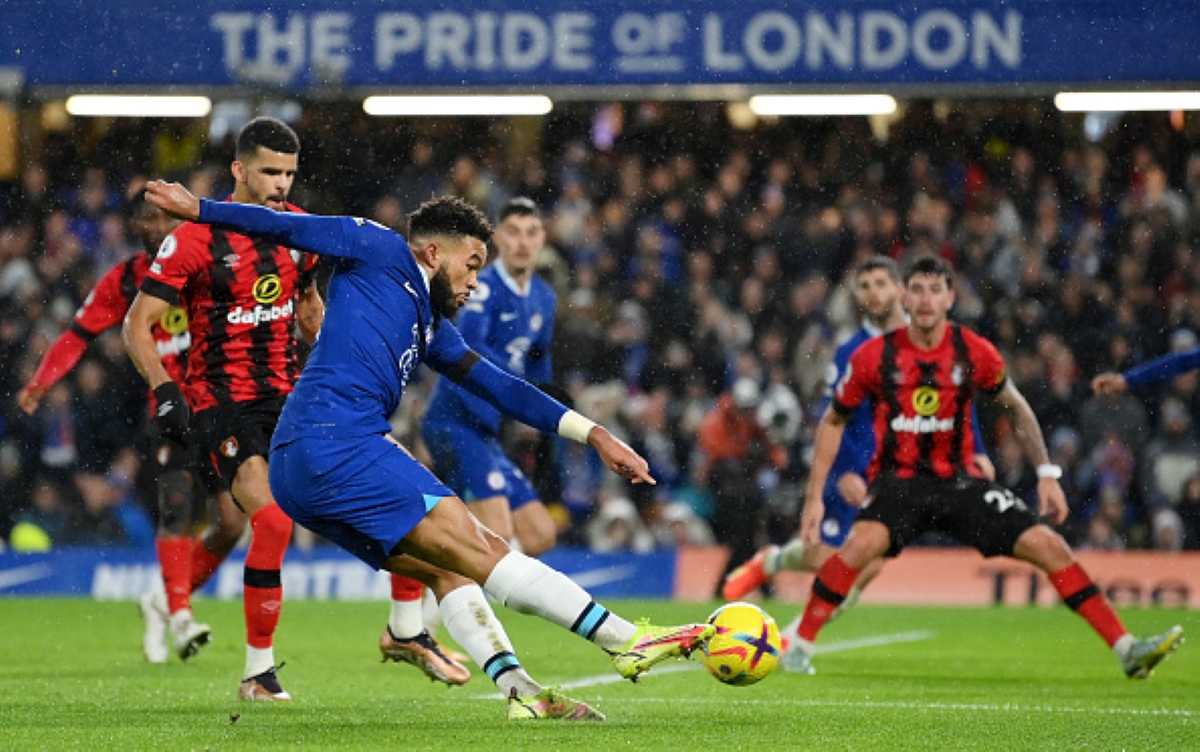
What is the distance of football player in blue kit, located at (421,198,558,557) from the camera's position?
9.28m

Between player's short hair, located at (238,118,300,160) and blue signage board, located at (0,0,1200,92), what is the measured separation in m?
6.01

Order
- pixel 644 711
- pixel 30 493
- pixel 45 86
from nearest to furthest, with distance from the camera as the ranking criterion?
pixel 644 711, pixel 45 86, pixel 30 493

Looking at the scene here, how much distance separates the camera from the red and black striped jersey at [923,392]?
8883 millimetres

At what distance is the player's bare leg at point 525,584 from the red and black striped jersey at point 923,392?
337cm

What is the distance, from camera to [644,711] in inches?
259

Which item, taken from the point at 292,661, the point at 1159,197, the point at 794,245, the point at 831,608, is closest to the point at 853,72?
the point at 794,245

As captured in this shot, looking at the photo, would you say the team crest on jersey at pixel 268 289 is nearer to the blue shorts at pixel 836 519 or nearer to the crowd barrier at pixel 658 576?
the blue shorts at pixel 836 519

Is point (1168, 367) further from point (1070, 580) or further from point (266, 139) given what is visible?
point (266, 139)

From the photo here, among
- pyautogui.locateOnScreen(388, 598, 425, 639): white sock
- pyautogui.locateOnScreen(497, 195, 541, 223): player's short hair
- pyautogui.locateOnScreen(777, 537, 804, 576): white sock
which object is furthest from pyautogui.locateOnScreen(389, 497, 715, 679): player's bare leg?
pyautogui.locateOnScreen(777, 537, 804, 576): white sock

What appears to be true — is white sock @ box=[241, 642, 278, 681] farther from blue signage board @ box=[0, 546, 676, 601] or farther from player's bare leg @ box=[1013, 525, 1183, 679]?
blue signage board @ box=[0, 546, 676, 601]

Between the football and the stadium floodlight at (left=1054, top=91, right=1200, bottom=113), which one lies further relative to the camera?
the stadium floodlight at (left=1054, top=91, right=1200, bottom=113)

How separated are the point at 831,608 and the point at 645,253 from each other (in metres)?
8.47

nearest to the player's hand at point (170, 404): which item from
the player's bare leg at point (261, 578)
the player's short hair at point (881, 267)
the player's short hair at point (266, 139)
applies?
the player's bare leg at point (261, 578)

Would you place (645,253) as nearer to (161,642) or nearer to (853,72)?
(853,72)
